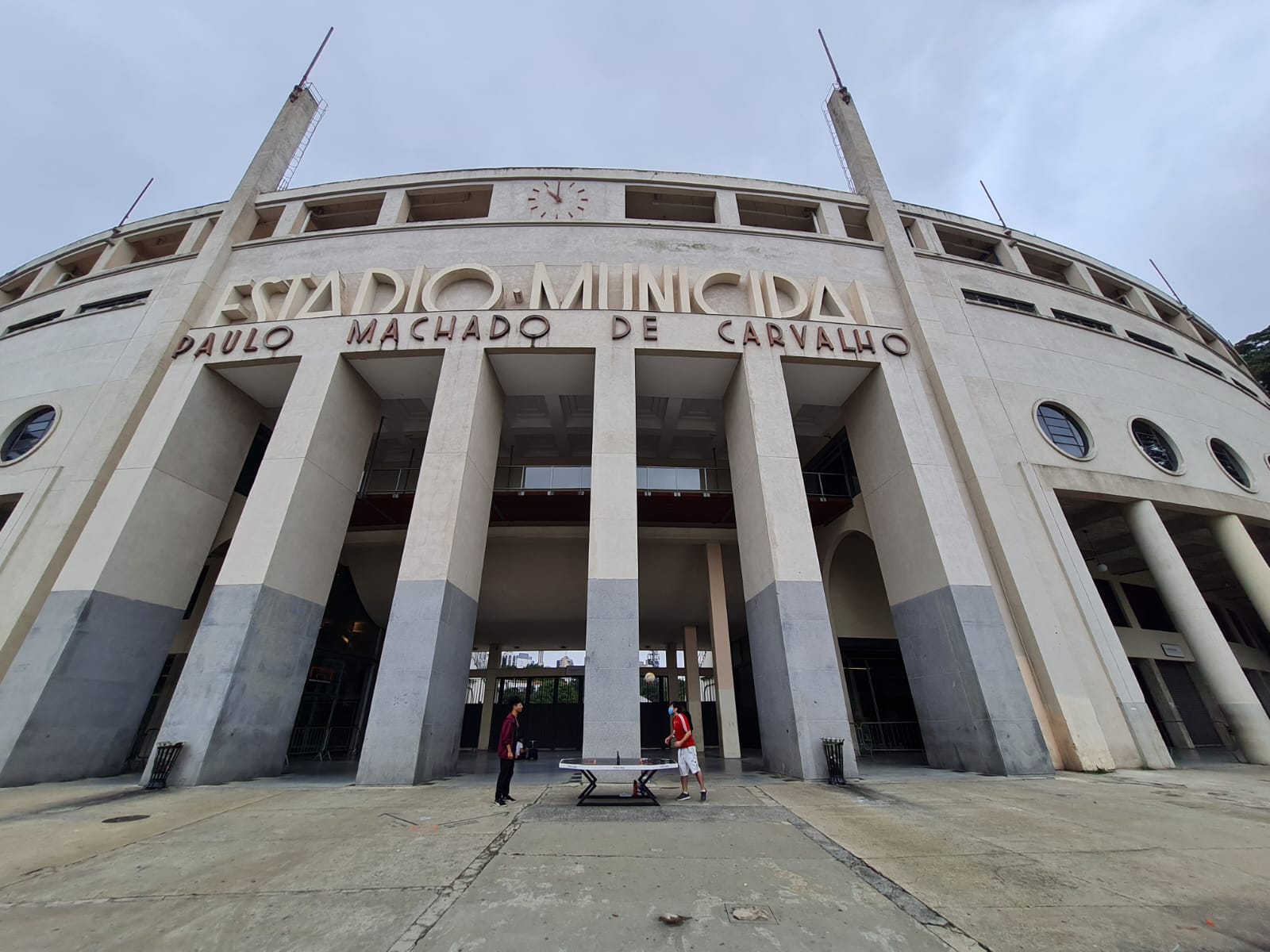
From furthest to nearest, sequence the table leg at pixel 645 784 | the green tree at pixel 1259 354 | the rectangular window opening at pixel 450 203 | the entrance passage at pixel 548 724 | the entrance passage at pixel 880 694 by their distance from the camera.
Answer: the green tree at pixel 1259 354, the entrance passage at pixel 548 724, the rectangular window opening at pixel 450 203, the entrance passage at pixel 880 694, the table leg at pixel 645 784

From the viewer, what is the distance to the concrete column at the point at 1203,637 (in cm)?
1280

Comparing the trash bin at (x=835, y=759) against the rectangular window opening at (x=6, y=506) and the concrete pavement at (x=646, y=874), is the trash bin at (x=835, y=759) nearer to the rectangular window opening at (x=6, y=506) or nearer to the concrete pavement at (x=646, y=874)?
the concrete pavement at (x=646, y=874)

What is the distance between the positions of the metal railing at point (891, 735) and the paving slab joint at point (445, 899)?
16070 millimetres

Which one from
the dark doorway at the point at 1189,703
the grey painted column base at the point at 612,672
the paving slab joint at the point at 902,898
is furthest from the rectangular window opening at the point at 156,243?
the dark doorway at the point at 1189,703

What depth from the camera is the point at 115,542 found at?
39.1ft

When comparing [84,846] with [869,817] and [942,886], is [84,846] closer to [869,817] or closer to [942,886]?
→ [942,886]

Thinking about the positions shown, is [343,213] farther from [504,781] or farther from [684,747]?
[684,747]

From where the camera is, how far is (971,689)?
1130 cm

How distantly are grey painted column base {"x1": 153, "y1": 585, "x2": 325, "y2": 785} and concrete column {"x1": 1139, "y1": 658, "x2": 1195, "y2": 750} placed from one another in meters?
29.6

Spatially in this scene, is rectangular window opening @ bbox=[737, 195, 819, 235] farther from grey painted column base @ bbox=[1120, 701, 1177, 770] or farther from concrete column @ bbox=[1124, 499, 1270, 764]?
grey painted column base @ bbox=[1120, 701, 1177, 770]

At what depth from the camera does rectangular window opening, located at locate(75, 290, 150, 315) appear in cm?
1861

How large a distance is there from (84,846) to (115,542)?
Answer: 9252mm

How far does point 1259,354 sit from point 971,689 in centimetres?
4553

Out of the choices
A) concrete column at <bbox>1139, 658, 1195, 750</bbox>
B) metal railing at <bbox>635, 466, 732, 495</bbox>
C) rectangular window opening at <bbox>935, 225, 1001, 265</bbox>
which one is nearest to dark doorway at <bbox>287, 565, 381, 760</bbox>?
metal railing at <bbox>635, 466, 732, 495</bbox>
